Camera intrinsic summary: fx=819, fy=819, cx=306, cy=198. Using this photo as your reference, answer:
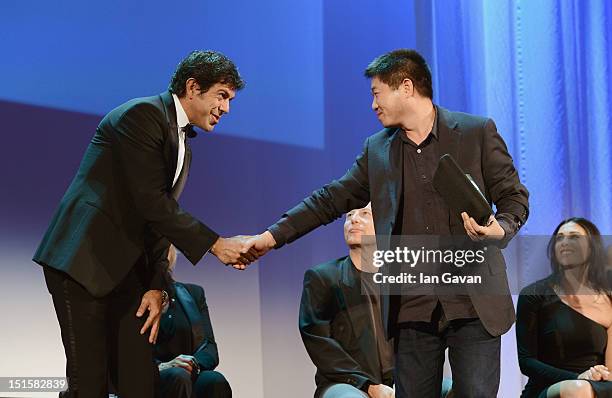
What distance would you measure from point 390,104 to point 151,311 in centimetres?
100

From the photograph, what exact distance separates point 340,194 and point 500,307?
0.71 m

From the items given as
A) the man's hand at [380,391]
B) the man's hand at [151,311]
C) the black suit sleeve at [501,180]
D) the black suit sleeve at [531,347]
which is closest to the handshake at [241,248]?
the man's hand at [151,311]

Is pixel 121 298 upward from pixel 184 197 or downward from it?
downward

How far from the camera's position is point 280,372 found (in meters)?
3.89

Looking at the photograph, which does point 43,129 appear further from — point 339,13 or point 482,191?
point 482,191

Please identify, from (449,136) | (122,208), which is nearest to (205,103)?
(122,208)

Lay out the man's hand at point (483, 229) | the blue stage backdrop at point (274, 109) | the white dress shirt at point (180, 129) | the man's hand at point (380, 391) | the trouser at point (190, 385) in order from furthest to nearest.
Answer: the blue stage backdrop at point (274, 109)
the man's hand at point (380, 391)
the trouser at point (190, 385)
the white dress shirt at point (180, 129)
the man's hand at point (483, 229)

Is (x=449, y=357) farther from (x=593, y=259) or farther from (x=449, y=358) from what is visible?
(x=593, y=259)

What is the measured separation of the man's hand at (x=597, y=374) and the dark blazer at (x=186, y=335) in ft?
A: 4.85

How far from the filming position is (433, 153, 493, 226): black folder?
2293mm

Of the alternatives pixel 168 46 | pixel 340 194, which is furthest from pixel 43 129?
pixel 340 194

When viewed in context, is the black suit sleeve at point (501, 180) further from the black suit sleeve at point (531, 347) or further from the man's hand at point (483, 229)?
the black suit sleeve at point (531, 347)

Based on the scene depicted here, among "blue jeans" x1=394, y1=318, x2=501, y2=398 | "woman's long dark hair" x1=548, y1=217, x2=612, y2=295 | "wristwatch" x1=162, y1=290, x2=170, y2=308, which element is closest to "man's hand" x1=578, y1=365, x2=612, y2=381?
"woman's long dark hair" x1=548, y1=217, x2=612, y2=295

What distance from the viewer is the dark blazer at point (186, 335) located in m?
3.44
